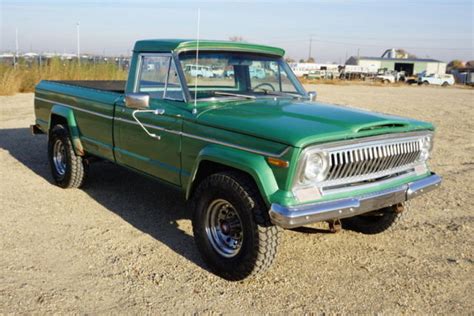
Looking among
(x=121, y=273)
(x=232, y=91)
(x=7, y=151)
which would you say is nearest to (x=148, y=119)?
(x=232, y=91)

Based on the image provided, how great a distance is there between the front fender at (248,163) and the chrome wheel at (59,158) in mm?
3295

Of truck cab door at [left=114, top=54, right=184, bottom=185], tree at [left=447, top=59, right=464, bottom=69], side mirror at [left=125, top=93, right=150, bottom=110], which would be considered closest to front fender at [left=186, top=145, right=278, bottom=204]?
truck cab door at [left=114, top=54, right=184, bottom=185]

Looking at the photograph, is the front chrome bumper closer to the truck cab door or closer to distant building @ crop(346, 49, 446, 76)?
the truck cab door

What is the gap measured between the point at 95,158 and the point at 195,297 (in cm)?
318

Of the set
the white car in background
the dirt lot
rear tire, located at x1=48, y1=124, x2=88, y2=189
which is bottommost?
the dirt lot

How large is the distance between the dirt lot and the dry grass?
13520 mm

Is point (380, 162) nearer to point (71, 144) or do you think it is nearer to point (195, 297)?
point (195, 297)

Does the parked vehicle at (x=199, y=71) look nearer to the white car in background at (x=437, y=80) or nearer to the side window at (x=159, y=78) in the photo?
the side window at (x=159, y=78)

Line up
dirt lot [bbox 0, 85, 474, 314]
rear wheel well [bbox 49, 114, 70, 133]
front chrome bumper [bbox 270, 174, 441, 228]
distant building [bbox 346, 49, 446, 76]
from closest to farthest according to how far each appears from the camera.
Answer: front chrome bumper [bbox 270, 174, 441, 228], dirt lot [bbox 0, 85, 474, 314], rear wheel well [bbox 49, 114, 70, 133], distant building [bbox 346, 49, 446, 76]

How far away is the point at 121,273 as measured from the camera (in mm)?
4055

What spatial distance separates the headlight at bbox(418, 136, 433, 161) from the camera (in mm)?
4388

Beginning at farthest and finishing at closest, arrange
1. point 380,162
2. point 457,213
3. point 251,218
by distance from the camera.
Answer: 1. point 457,213
2. point 380,162
3. point 251,218

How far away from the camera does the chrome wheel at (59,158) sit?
6582 mm

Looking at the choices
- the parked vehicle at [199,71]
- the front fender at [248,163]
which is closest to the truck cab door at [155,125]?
the parked vehicle at [199,71]
